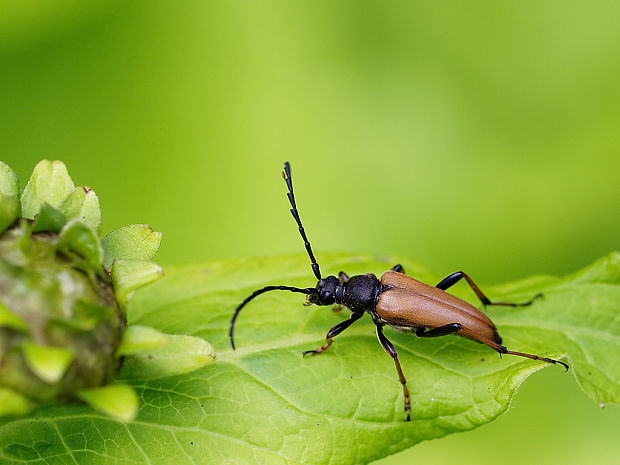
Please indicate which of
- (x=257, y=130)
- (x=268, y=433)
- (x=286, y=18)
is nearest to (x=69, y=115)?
(x=257, y=130)

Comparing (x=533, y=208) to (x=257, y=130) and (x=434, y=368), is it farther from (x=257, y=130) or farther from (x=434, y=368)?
(x=434, y=368)

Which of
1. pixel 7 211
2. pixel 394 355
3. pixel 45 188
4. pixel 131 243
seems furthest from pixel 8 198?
pixel 394 355

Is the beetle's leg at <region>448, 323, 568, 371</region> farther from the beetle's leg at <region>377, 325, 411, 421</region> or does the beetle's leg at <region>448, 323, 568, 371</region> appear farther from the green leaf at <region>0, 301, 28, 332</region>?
the green leaf at <region>0, 301, 28, 332</region>

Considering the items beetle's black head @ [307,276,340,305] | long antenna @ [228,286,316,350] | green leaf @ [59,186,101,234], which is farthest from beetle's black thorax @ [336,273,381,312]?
green leaf @ [59,186,101,234]

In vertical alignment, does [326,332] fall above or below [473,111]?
below

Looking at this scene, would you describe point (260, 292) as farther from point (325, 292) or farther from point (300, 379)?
point (300, 379)

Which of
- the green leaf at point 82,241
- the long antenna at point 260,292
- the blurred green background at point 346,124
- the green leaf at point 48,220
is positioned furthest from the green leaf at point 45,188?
the blurred green background at point 346,124
